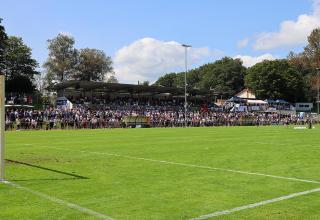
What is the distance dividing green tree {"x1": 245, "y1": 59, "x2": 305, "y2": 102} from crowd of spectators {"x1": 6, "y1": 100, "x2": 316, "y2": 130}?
107ft

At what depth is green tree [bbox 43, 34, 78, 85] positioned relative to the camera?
9642 cm

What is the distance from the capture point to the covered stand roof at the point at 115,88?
6856cm

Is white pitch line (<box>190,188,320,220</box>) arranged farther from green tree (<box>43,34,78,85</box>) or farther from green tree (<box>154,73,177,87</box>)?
green tree (<box>154,73,177,87</box>)

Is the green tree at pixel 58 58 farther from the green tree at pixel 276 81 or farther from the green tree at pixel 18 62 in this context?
the green tree at pixel 276 81

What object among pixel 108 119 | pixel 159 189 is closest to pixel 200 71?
pixel 108 119

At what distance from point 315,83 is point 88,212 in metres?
111

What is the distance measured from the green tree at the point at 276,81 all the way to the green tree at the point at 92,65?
37497mm

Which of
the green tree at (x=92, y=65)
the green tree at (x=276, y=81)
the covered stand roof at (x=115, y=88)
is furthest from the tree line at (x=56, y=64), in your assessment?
the green tree at (x=276, y=81)

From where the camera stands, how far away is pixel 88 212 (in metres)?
6.90

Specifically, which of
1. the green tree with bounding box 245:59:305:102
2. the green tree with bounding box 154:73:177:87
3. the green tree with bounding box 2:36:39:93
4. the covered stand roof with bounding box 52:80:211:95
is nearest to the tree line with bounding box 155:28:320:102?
the green tree with bounding box 245:59:305:102

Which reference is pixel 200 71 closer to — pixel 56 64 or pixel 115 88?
pixel 56 64

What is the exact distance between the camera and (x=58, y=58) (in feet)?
318

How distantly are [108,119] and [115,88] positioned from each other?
25120 millimetres

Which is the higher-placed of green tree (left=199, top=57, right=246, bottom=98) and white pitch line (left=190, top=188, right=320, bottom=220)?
green tree (left=199, top=57, right=246, bottom=98)
